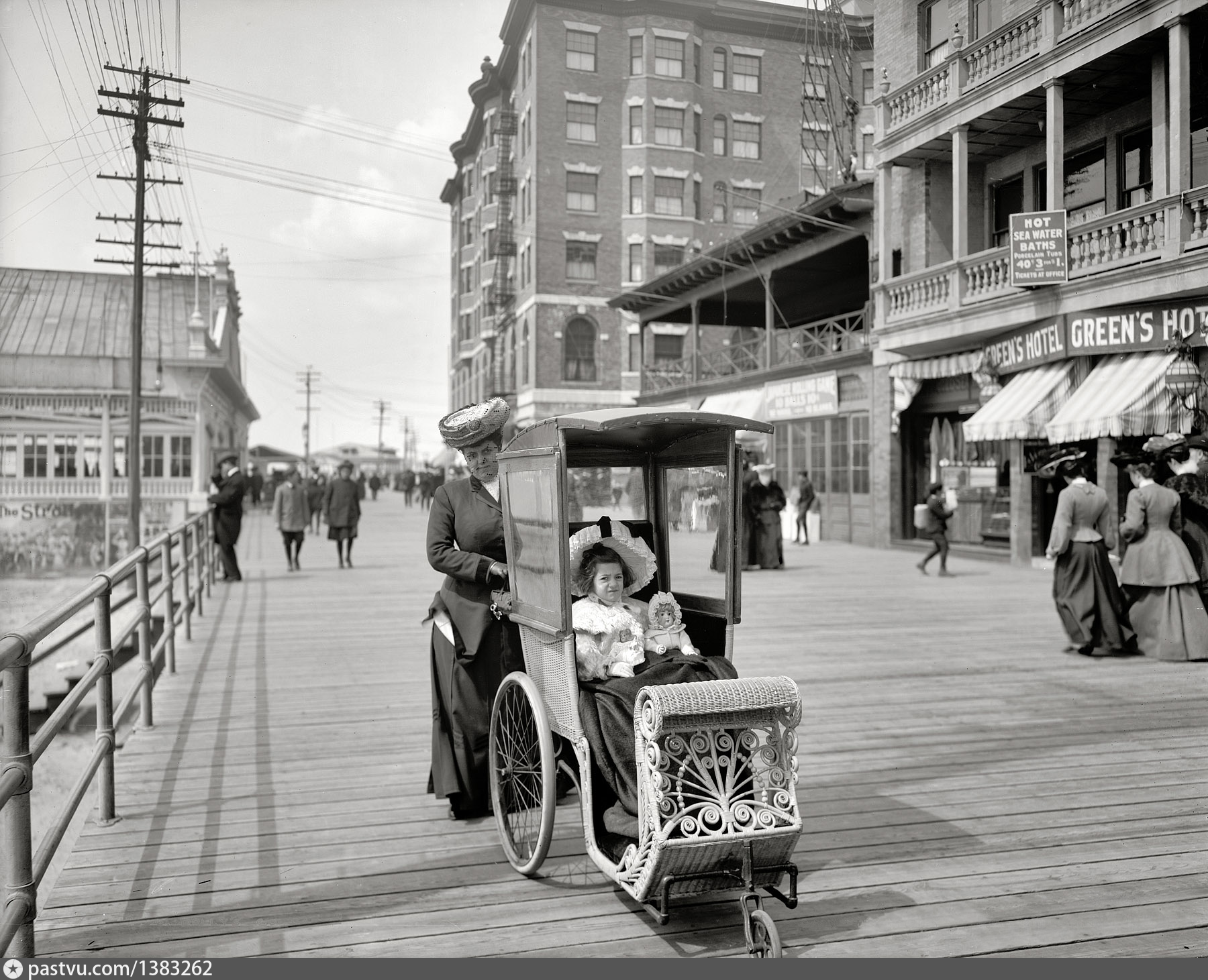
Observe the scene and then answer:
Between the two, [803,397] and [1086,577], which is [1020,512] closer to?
[803,397]

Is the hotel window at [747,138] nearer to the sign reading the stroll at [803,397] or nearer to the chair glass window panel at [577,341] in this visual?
the chair glass window panel at [577,341]

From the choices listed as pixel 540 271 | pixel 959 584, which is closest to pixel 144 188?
pixel 540 271

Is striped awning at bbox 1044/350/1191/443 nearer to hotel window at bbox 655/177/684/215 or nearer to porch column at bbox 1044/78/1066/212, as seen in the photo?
porch column at bbox 1044/78/1066/212

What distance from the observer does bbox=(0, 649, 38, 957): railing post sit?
265 centimetres

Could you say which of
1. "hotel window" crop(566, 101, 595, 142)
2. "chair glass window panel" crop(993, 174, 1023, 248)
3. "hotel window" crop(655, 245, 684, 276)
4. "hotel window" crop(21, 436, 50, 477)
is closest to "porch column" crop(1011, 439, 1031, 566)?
"chair glass window panel" crop(993, 174, 1023, 248)

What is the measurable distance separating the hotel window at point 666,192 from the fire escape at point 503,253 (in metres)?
1.31

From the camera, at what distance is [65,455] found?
23594mm

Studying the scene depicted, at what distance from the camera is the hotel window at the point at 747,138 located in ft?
25.6

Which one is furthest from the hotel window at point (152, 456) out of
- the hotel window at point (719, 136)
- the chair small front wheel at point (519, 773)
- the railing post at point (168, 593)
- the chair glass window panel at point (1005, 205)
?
the chair small front wheel at point (519, 773)

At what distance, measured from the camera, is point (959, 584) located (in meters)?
14.2

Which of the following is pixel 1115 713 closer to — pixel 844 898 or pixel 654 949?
pixel 844 898

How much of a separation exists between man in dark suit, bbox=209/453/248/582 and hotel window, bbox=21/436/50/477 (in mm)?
11115

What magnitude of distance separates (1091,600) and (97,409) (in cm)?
2235
